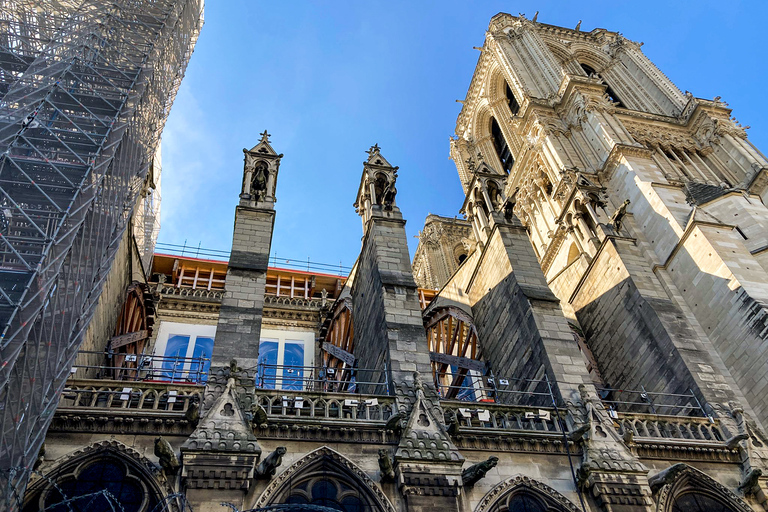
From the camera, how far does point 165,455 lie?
9906 mm

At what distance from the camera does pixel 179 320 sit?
1980 cm

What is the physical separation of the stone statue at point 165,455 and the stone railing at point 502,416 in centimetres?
509

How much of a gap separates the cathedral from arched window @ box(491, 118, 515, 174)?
13.5m

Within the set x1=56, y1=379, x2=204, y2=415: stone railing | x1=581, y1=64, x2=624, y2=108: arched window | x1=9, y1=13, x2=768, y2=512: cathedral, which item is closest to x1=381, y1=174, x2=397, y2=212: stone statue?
x1=9, y1=13, x2=768, y2=512: cathedral

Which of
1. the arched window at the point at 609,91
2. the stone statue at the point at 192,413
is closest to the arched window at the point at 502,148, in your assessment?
the arched window at the point at 609,91

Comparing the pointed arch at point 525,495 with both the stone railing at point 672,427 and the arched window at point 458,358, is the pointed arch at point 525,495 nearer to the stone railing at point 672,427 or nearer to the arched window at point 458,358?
the stone railing at point 672,427

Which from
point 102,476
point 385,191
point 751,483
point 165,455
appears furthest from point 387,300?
point 751,483

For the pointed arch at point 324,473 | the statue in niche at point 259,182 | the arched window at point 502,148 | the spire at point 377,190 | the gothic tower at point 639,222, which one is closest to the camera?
the pointed arch at point 324,473

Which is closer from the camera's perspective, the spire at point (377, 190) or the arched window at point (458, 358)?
the arched window at point (458, 358)

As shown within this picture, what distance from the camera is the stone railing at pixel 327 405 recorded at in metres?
11.6

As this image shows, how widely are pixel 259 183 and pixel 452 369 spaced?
8421 millimetres

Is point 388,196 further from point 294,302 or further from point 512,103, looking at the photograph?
point 512,103

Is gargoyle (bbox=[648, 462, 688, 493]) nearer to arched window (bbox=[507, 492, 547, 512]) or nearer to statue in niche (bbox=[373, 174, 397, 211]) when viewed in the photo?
arched window (bbox=[507, 492, 547, 512])

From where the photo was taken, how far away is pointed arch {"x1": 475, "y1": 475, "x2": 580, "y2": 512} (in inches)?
428
